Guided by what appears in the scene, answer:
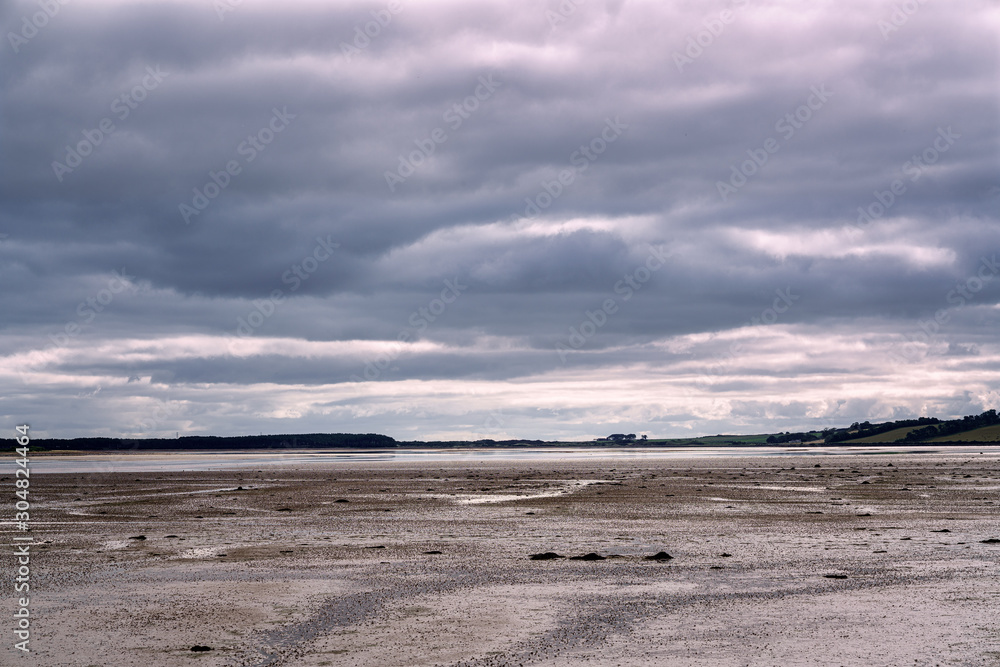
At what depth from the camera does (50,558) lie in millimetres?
26891

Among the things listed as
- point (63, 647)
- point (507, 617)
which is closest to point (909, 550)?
point (507, 617)

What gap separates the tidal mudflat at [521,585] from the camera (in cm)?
1579

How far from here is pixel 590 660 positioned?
15.1 m

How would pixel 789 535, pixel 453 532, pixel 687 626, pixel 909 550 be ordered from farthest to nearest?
1. pixel 453 532
2. pixel 789 535
3. pixel 909 550
4. pixel 687 626

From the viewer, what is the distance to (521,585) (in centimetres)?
2192

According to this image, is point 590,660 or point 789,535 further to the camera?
point 789,535

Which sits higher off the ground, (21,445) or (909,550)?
(21,445)

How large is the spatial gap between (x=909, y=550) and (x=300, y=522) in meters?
22.9

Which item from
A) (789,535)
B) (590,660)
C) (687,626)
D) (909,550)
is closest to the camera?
(590,660)

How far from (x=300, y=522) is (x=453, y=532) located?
7837 millimetres

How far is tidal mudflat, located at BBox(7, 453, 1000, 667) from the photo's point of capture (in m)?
15.8

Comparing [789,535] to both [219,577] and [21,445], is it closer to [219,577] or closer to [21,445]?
[219,577]

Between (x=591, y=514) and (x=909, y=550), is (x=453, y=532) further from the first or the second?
(x=909, y=550)

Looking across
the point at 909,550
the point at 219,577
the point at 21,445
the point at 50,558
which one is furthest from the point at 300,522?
the point at 909,550
